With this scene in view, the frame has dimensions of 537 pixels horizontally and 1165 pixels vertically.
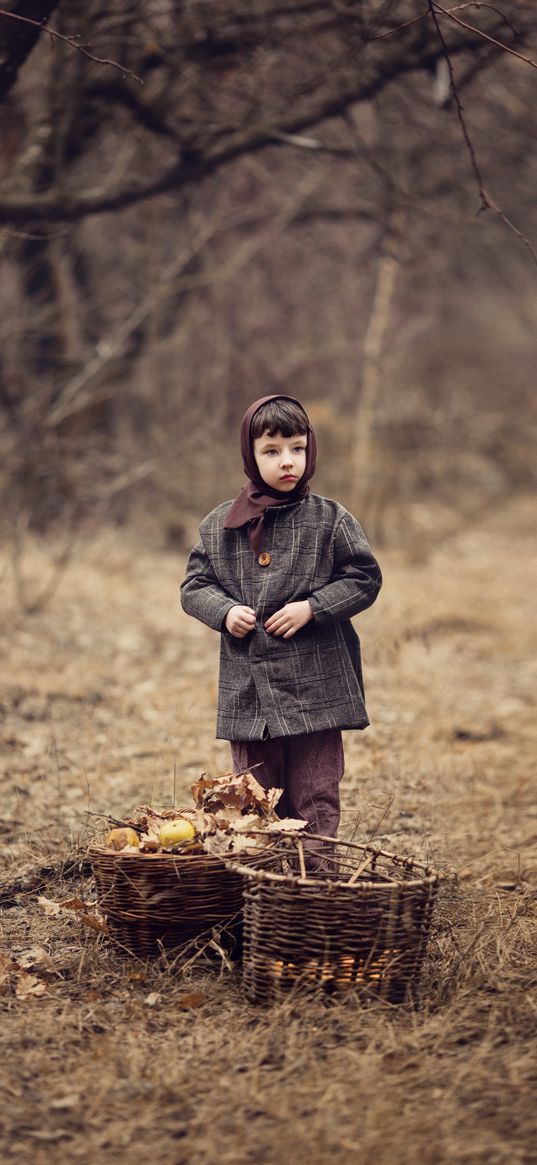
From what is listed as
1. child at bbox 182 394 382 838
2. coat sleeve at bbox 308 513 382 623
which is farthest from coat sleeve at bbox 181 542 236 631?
coat sleeve at bbox 308 513 382 623

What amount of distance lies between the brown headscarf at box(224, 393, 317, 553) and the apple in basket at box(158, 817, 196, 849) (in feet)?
2.85

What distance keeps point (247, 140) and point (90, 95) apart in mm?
1067

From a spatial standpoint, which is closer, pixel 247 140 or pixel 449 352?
pixel 247 140

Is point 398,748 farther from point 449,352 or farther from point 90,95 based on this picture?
point 449,352

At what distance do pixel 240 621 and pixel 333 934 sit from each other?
966 mm

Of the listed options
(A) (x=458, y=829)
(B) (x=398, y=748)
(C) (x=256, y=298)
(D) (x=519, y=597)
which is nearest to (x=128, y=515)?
(C) (x=256, y=298)

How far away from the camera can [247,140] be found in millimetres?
6836

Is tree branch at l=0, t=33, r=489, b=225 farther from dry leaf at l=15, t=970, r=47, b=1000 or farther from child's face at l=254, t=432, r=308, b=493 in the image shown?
dry leaf at l=15, t=970, r=47, b=1000

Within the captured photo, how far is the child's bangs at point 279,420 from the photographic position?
3496 millimetres

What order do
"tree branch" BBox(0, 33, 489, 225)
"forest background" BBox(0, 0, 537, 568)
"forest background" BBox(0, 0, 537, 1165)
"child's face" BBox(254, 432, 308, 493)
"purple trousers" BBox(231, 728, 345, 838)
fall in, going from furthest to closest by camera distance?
"forest background" BBox(0, 0, 537, 568) → "tree branch" BBox(0, 33, 489, 225) → "purple trousers" BBox(231, 728, 345, 838) → "child's face" BBox(254, 432, 308, 493) → "forest background" BBox(0, 0, 537, 1165)

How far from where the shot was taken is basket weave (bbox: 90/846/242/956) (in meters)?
3.21

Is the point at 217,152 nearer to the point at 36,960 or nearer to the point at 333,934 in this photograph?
the point at 36,960

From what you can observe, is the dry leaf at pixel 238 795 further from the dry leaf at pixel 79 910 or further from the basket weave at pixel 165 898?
the dry leaf at pixel 79 910

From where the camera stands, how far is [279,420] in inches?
138
